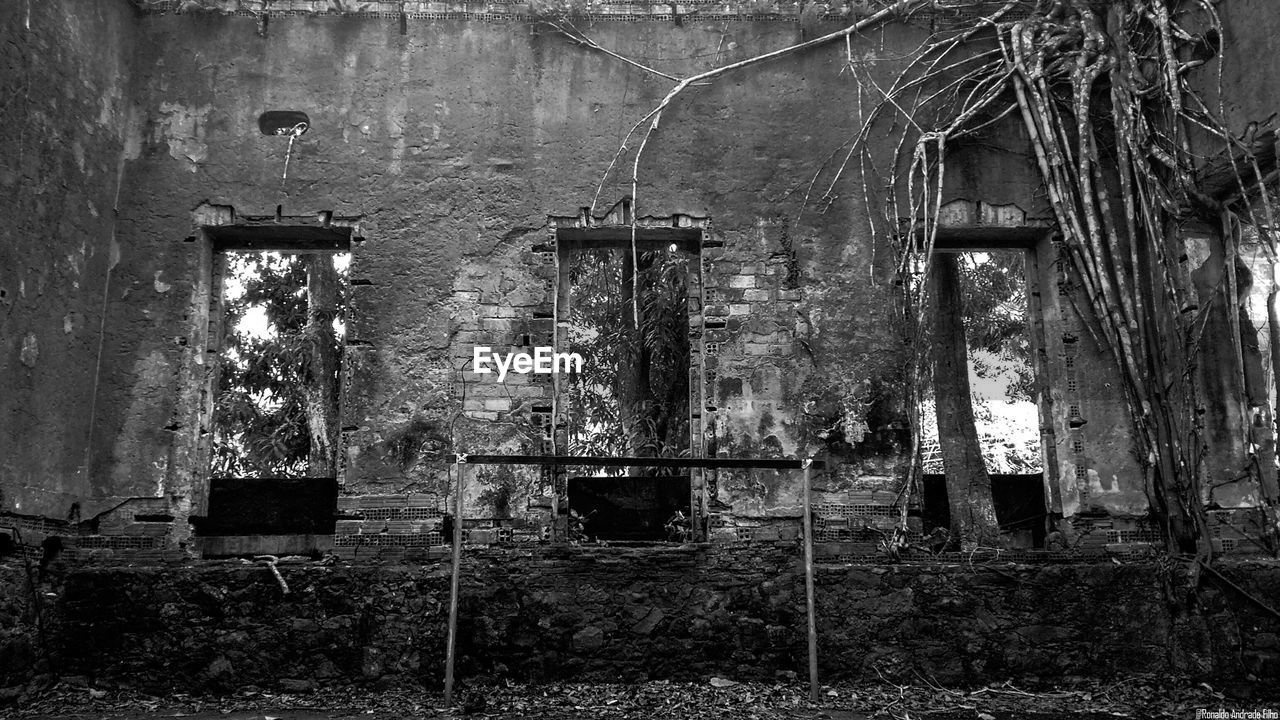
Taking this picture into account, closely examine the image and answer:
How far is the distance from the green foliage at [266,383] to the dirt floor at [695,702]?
6.72 m

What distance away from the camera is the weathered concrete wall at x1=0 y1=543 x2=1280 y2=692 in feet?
17.1

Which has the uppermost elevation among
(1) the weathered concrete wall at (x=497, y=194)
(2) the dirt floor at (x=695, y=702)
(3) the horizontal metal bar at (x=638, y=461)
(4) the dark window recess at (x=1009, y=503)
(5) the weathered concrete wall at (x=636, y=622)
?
(1) the weathered concrete wall at (x=497, y=194)

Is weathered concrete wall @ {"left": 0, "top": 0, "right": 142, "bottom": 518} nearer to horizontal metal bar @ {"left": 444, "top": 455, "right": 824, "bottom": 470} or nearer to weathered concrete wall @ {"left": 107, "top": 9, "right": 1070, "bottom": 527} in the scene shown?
weathered concrete wall @ {"left": 107, "top": 9, "right": 1070, "bottom": 527}

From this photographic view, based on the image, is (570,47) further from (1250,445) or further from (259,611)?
(1250,445)

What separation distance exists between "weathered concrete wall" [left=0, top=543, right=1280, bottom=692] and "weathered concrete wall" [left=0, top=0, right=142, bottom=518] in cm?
72

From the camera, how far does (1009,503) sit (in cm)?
819

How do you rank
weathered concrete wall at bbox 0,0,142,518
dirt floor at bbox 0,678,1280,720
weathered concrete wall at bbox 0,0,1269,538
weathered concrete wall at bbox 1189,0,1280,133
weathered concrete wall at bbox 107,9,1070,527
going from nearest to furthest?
dirt floor at bbox 0,678,1280,720, weathered concrete wall at bbox 0,0,142,518, weathered concrete wall at bbox 1189,0,1280,133, weathered concrete wall at bbox 0,0,1269,538, weathered concrete wall at bbox 107,9,1070,527

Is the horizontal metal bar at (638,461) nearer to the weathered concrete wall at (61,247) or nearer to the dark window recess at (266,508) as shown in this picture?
the weathered concrete wall at (61,247)

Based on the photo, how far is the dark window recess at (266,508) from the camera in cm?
738

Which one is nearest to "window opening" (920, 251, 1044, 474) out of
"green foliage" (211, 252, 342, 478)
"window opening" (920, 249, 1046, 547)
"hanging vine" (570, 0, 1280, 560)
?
"window opening" (920, 249, 1046, 547)

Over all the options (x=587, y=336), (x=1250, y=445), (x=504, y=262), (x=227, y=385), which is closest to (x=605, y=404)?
(x=587, y=336)

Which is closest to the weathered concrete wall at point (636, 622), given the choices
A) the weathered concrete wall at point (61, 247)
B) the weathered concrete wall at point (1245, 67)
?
the weathered concrete wall at point (61, 247)

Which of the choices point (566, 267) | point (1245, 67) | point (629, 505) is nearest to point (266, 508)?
point (629, 505)

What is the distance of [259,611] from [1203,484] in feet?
18.0
